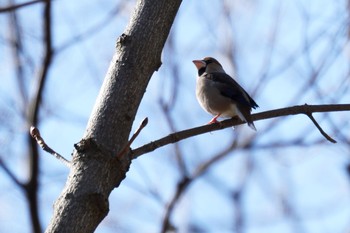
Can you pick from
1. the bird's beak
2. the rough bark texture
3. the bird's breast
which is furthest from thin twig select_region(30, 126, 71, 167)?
the bird's beak

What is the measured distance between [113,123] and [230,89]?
2777 millimetres

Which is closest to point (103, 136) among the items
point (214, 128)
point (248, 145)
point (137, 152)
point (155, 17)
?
point (137, 152)

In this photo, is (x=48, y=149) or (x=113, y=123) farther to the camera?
(x=48, y=149)

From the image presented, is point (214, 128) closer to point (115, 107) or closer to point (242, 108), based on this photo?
point (115, 107)

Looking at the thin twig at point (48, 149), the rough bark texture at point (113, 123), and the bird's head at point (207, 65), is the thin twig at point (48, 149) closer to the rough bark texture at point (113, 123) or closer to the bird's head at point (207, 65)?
the rough bark texture at point (113, 123)

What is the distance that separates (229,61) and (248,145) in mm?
1025

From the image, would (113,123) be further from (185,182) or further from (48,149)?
(185,182)

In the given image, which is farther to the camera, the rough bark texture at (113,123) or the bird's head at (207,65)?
the bird's head at (207,65)

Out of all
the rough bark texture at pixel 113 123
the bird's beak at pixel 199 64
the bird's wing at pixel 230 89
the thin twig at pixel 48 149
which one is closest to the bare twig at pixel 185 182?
the bird's beak at pixel 199 64

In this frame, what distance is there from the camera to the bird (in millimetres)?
4348

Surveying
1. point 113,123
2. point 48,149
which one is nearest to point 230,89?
point 48,149

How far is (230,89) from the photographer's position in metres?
4.59

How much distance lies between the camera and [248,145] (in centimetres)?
752

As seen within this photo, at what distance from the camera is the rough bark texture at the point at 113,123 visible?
1.71 metres
